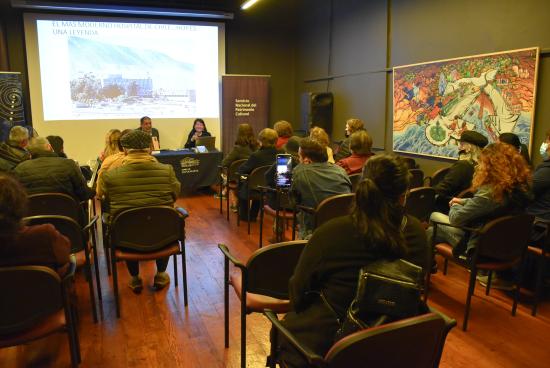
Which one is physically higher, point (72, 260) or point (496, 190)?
point (496, 190)

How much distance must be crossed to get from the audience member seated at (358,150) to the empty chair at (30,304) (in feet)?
9.75

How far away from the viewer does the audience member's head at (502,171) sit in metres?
2.74

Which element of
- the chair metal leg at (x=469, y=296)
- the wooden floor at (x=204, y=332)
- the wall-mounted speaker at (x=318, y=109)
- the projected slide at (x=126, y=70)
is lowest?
the wooden floor at (x=204, y=332)

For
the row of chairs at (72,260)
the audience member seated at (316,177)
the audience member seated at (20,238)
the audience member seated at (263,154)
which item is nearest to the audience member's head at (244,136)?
the audience member seated at (263,154)

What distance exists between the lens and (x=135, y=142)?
119 inches

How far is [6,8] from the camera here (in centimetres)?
699

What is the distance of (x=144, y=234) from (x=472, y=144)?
2785 millimetres

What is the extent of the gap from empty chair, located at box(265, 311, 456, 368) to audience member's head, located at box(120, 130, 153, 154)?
2067mm

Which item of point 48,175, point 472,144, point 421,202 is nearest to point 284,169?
point 421,202

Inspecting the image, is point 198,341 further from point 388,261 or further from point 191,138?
point 191,138

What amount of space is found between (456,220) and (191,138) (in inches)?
223

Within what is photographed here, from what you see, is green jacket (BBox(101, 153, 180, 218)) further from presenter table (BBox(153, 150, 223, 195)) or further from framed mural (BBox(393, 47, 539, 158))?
framed mural (BBox(393, 47, 539, 158))

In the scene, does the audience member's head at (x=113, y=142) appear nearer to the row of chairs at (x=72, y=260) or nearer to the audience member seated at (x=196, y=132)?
the row of chairs at (x=72, y=260)

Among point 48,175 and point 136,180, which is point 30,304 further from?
point 48,175
